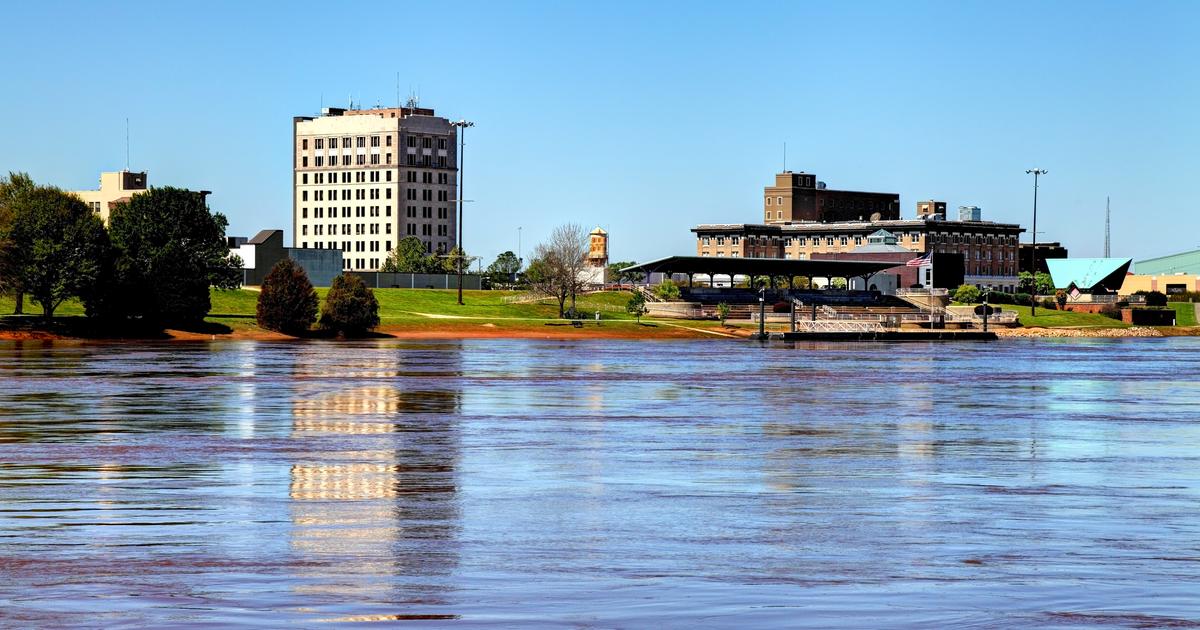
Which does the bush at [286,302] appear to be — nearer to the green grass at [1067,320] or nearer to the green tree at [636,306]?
the green tree at [636,306]

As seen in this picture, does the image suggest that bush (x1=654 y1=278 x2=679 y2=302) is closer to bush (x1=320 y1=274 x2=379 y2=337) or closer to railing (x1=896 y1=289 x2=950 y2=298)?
railing (x1=896 y1=289 x2=950 y2=298)

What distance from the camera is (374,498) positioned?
24812 mm

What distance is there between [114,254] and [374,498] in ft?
283

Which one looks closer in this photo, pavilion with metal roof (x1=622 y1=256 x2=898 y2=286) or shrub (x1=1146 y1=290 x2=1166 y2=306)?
pavilion with metal roof (x1=622 y1=256 x2=898 y2=286)

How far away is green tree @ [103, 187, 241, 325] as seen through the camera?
10544cm

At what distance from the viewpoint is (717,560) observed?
19.1 meters

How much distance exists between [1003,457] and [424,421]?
15.3 metres

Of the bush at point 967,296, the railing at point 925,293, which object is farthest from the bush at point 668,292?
the bush at point 967,296

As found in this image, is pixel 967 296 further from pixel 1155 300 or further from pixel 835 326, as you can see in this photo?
pixel 835 326

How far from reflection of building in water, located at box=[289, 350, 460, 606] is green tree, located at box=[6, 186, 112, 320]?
5838cm

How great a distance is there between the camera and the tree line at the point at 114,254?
331 feet

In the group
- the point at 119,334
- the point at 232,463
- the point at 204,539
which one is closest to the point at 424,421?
the point at 232,463

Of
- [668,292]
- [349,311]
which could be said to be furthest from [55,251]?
[668,292]

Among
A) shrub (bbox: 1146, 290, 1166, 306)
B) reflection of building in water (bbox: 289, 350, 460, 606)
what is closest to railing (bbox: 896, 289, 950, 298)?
shrub (bbox: 1146, 290, 1166, 306)
